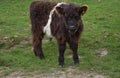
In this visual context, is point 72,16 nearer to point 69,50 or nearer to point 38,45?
point 38,45

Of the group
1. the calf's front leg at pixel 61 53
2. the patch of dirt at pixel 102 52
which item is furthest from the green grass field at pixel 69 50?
the calf's front leg at pixel 61 53

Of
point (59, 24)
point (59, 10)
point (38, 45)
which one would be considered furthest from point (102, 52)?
point (59, 10)

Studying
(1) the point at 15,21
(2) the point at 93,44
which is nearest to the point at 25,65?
(2) the point at 93,44

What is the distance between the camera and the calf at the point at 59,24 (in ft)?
25.6

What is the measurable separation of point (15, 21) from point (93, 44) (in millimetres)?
3924

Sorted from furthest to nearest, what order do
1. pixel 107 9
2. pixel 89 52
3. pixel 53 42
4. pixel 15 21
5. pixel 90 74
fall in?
1. pixel 107 9
2. pixel 15 21
3. pixel 53 42
4. pixel 89 52
5. pixel 90 74

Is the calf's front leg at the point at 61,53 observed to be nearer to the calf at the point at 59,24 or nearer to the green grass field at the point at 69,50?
the calf at the point at 59,24

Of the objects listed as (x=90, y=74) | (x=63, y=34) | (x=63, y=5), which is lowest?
(x=90, y=74)

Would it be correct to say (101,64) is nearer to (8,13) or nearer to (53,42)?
(53,42)

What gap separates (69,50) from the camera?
31.9 feet

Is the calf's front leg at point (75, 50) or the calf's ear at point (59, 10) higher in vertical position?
the calf's ear at point (59, 10)

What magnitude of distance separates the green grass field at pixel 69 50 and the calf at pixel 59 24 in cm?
35

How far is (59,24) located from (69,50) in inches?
62.5

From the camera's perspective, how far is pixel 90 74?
8.09m
